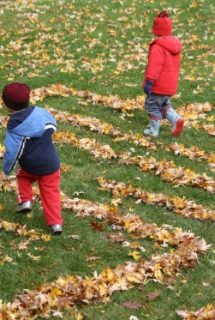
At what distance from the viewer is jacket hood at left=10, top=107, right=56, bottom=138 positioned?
6750mm

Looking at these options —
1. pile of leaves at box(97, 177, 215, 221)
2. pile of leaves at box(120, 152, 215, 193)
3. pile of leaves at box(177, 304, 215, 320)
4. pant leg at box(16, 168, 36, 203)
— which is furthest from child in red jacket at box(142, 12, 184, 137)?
pile of leaves at box(177, 304, 215, 320)

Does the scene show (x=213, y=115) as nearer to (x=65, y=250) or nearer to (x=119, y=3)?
(x=65, y=250)

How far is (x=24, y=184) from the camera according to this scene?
7395 millimetres

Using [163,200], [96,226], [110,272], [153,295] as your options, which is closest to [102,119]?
[163,200]

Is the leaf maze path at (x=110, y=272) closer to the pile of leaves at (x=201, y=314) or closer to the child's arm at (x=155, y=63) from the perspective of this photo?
the pile of leaves at (x=201, y=314)

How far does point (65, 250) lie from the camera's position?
6.96m

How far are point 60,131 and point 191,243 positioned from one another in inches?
178

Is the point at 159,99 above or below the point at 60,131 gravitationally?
above

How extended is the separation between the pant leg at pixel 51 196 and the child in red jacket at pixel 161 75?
4113mm

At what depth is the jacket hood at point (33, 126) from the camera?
22.1ft

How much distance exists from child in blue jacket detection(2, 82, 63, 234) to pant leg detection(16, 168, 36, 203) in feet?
0.06

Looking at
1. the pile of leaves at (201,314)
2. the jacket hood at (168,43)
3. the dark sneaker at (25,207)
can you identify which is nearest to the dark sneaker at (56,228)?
the dark sneaker at (25,207)

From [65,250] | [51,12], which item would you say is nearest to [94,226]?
[65,250]

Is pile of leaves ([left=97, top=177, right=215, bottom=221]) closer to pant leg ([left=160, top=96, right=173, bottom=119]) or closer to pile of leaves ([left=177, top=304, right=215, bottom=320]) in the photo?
pile of leaves ([left=177, top=304, right=215, bottom=320])
